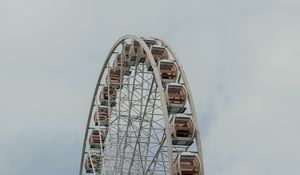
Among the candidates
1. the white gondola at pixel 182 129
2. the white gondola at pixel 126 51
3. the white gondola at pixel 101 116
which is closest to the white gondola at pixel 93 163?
the white gondola at pixel 101 116

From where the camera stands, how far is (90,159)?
121 ft

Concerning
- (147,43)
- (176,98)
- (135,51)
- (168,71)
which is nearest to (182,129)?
(176,98)

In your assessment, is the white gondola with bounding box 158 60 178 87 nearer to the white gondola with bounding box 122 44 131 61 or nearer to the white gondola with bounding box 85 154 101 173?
the white gondola with bounding box 122 44 131 61

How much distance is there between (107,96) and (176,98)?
10.1 metres

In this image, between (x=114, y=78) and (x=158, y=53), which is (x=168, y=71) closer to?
(x=158, y=53)

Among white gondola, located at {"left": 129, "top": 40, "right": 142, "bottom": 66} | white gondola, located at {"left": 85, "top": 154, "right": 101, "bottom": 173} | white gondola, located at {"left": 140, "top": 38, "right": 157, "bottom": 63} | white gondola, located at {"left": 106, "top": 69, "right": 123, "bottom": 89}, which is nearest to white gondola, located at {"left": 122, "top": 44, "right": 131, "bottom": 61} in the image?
white gondola, located at {"left": 129, "top": 40, "right": 142, "bottom": 66}

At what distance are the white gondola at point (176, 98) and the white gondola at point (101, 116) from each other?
9616 millimetres

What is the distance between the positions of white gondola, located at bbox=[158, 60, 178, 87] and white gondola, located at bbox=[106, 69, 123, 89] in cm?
739

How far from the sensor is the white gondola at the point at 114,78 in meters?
37.1

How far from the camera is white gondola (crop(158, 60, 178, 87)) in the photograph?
2966 centimetres

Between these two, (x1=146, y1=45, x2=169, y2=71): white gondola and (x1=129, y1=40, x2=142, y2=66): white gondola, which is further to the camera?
(x1=129, y1=40, x2=142, y2=66): white gondola

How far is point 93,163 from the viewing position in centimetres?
3709

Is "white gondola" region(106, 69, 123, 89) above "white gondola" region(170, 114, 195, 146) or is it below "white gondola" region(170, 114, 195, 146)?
above

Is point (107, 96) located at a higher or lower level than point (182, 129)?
lower
